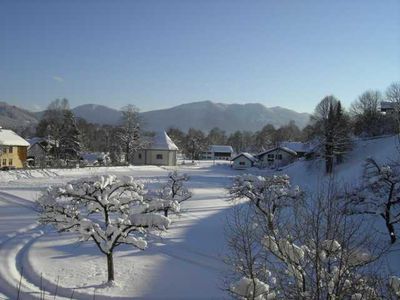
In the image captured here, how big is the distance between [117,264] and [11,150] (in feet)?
131

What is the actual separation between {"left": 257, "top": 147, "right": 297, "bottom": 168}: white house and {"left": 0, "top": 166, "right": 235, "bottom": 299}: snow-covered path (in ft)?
143

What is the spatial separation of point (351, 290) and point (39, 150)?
63.4m

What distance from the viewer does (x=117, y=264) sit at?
15531 millimetres

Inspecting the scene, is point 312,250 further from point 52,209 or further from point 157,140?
point 157,140

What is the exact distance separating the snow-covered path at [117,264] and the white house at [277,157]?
43.5m

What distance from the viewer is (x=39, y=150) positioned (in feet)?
211

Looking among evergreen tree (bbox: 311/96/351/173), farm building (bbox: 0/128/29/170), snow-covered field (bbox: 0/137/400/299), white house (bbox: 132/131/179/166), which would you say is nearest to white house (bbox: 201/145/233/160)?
white house (bbox: 132/131/179/166)

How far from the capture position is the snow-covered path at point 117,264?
43.0 feet

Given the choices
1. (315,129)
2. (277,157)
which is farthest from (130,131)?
(315,129)

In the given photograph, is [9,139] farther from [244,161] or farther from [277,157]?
[277,157]

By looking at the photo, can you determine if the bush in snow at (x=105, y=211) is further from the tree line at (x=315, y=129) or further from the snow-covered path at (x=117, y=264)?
the tree line at (x=315, y=129)

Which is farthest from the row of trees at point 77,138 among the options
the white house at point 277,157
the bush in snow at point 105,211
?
the bush in snow at point 105,211

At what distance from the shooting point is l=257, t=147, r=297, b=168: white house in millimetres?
66250

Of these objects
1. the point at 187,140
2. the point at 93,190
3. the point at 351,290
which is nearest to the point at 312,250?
the point at 351,290
